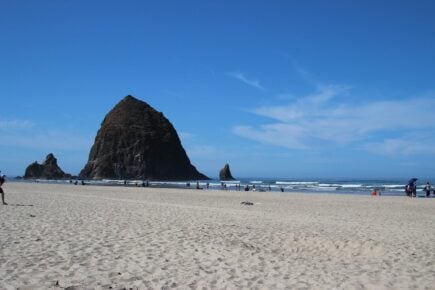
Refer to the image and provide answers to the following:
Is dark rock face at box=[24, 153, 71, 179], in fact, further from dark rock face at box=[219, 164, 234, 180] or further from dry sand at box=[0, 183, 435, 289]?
dry sand at box=[0, 183, 435, 289]

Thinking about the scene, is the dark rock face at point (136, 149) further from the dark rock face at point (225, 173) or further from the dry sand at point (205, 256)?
the dry sand at point (205, 256)

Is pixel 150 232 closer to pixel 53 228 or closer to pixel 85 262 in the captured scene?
pixel 53 228

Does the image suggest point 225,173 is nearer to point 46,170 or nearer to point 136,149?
point 136,149

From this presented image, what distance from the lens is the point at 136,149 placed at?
383 feet

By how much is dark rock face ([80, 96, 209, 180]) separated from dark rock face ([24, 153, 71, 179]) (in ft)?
28.6

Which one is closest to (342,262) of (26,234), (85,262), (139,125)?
(85,262)

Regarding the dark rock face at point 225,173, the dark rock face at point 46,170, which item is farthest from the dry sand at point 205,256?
the dark rock face at point 225,173

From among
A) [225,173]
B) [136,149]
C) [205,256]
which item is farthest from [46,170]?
[205,256]

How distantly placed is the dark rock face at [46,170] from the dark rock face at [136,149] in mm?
8720

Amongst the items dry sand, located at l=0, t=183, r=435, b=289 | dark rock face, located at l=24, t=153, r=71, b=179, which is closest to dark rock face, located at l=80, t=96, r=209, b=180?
dark rock face, located at l=24, t=153, r=71, b=179

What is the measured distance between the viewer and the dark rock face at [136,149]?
372 feet

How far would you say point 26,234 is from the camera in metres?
9.89

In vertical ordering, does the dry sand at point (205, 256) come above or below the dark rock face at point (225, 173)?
below

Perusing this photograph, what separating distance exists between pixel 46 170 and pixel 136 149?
2966 centimetres
